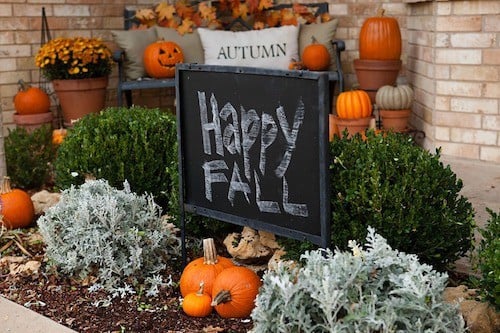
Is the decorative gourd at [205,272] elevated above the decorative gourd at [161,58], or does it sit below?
below

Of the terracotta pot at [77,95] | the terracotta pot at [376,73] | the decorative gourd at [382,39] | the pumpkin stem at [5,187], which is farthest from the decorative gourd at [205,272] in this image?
the terracotta pot at [77,95]

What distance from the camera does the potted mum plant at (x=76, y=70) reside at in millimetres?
6176

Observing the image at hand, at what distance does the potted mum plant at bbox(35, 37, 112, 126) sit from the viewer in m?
6.18

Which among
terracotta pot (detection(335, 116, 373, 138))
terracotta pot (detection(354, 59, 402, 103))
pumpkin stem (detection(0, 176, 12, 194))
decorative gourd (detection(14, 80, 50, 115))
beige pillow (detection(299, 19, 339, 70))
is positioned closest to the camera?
pumpkin stem (detection(0, 176, 12, 194))

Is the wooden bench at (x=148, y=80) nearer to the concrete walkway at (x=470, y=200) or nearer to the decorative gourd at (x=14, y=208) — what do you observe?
the concrete walkway at (x=470, y=200)

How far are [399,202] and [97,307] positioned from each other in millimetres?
Answer: 1286

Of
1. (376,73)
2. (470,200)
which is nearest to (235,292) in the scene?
(470,200)

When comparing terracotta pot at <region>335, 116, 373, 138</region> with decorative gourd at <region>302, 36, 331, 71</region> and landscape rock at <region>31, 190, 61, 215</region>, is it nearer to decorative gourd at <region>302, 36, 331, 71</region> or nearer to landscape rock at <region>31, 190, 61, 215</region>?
decorative gourd at <region>302, 36, 331, 71</region>

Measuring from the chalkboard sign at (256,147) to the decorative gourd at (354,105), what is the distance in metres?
2.80

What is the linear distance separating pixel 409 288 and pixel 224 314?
92cm

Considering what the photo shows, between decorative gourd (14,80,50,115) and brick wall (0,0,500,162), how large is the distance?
0.67 feet

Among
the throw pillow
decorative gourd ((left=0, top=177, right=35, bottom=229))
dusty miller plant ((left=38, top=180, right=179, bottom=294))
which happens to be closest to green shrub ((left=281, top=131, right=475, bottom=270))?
dusty miller plant ((left=38, top=180, right=179, bottom=294))

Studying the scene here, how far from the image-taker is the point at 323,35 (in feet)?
22.7

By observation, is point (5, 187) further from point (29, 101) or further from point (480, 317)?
point (480, 317)
